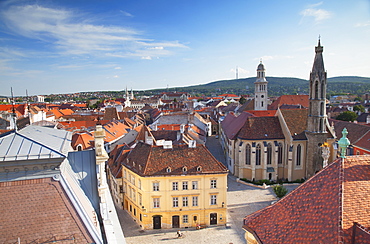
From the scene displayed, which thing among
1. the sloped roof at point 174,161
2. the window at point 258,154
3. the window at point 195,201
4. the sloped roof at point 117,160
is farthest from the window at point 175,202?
the window at point 258,154

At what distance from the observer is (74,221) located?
30.9 ft

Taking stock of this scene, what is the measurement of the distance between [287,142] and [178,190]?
2368 cm

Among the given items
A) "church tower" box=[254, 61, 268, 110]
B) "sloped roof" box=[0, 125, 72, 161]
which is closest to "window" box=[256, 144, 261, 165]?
"church tower" box=[254, 61, 268, 110]

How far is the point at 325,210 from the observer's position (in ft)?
36.4

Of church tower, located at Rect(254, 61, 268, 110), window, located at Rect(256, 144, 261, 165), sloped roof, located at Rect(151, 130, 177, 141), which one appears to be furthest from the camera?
church tower, located at Rect(254, 61, 268, 110)

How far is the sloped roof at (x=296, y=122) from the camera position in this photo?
4512 centimetres

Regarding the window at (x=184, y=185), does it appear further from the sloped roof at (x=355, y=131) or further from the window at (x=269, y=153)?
the sloped roof at (x=355, y=131)

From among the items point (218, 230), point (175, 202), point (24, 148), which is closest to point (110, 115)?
point (175, 202)

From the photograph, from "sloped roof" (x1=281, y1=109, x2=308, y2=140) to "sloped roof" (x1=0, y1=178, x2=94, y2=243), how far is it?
41105 mm

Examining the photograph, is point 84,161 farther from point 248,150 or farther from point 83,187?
point 248,150

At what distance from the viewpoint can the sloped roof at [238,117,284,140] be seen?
46.3 m

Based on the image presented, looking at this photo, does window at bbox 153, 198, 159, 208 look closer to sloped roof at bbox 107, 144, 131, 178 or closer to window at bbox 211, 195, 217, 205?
window at bbox 211, 195, 217, 205

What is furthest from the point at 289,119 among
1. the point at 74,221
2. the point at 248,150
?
the point at 74,221

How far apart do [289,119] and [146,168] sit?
27739 mm
